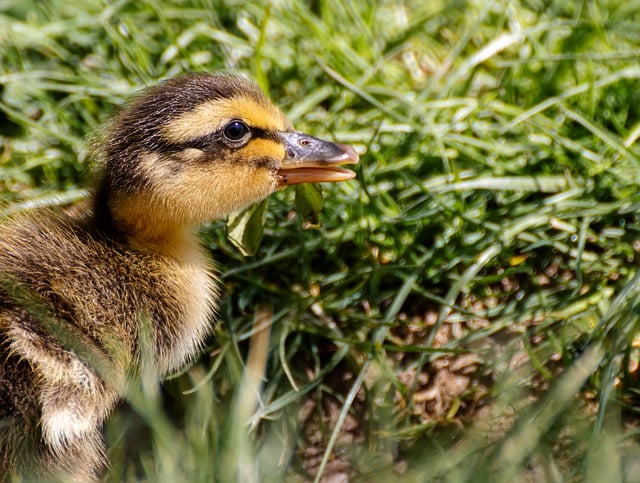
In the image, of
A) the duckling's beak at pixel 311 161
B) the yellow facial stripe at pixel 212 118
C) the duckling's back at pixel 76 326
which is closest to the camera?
the duckling's back at pixel 76 326

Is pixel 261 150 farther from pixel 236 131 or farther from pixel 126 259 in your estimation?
pixel 126 259

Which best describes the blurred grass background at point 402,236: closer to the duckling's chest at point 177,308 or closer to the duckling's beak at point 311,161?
the duckling's chest at point 177,308

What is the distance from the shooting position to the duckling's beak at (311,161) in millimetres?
2381

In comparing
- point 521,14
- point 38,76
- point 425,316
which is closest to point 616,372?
point 425,316

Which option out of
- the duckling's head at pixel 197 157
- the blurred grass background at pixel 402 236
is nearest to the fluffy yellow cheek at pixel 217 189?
the duckling's head at pixel 197 157

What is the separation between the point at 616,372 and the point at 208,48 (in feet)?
5.34

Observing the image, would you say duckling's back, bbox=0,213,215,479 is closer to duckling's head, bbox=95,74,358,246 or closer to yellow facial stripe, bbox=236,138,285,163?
duckling's head, bbox=95,74,358,246

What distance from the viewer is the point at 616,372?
2.33 m

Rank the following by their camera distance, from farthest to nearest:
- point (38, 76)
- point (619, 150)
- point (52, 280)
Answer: point (38, 76), point (619, 150), point (52, 280)

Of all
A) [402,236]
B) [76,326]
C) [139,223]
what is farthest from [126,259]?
[402,236]

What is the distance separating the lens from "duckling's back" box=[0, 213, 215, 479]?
6.73 ft

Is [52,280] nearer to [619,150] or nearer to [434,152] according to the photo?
[434,152]

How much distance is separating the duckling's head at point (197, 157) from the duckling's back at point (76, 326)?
0.35 feet

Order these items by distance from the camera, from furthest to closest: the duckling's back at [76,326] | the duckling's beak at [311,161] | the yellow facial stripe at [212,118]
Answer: the duckling's beak at [311,161] → the yellow facial stripe at [212,118] → the duckling's back at [76,326]
